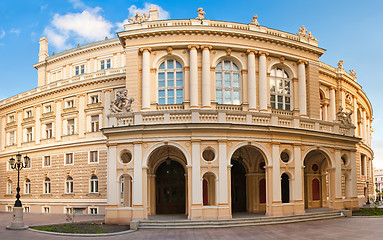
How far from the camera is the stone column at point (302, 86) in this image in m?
36.4

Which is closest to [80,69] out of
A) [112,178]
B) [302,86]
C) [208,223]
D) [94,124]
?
[94,124]

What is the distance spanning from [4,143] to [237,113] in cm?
3970

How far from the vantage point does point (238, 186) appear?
1320 inches

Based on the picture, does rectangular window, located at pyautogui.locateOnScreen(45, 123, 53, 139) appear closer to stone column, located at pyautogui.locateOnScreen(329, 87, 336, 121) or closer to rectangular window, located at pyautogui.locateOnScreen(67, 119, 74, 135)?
rectangular window, located at pyautogui.locateOnScreen(67, 119, 74, 135)

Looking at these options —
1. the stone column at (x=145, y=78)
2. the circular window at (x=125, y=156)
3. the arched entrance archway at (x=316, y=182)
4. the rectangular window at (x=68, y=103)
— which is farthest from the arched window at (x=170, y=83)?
the rectangular window at (x=68, y=103)

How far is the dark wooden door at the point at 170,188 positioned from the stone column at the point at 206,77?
18.6 feet

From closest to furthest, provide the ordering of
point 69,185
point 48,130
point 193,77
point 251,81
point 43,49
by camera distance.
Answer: point 193,77 < point 251,81 < point 69,185 < point 48,130 < point 43,49

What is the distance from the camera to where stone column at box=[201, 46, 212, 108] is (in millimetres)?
33500

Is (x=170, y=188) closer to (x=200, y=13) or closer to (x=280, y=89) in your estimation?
(x=280, y=89)

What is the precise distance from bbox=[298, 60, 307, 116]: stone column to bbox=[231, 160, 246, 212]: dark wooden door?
7930 millimetres

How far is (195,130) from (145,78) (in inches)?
352

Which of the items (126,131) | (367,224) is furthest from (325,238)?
(126,131)

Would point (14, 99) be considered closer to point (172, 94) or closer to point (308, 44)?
point (172, 94)

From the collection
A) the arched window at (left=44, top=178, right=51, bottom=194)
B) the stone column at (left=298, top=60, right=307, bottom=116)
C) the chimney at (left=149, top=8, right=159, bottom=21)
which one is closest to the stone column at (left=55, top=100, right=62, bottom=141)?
the arched window at (left=44, top=178, right=51, bottom=194)
